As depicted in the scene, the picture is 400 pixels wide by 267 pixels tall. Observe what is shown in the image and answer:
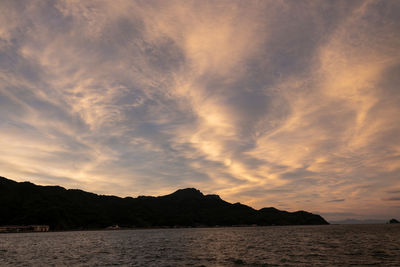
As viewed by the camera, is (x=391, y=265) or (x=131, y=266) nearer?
(x=391, y=265)

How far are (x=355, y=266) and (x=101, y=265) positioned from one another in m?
46.6

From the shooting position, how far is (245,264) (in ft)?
178

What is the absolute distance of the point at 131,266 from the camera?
53438mm

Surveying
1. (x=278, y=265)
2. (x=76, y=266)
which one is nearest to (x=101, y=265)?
(x=76, y=266)

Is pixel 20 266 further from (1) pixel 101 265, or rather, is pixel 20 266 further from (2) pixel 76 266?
(1) pixel 101 265

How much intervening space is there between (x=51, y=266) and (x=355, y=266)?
55.6 meters

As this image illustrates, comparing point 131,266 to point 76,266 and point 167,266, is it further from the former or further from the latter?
point 76,266

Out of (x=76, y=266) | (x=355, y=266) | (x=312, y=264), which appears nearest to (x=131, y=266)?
(x=76, y=266)

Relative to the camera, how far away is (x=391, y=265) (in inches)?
1970

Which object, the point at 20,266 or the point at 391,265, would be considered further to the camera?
the point at 20,266

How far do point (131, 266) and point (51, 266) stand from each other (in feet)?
49.6

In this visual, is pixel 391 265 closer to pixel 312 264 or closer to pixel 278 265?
pixel 312 264

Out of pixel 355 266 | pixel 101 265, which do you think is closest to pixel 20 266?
pixel 101 265

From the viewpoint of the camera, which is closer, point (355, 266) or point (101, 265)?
point (355, 266)
